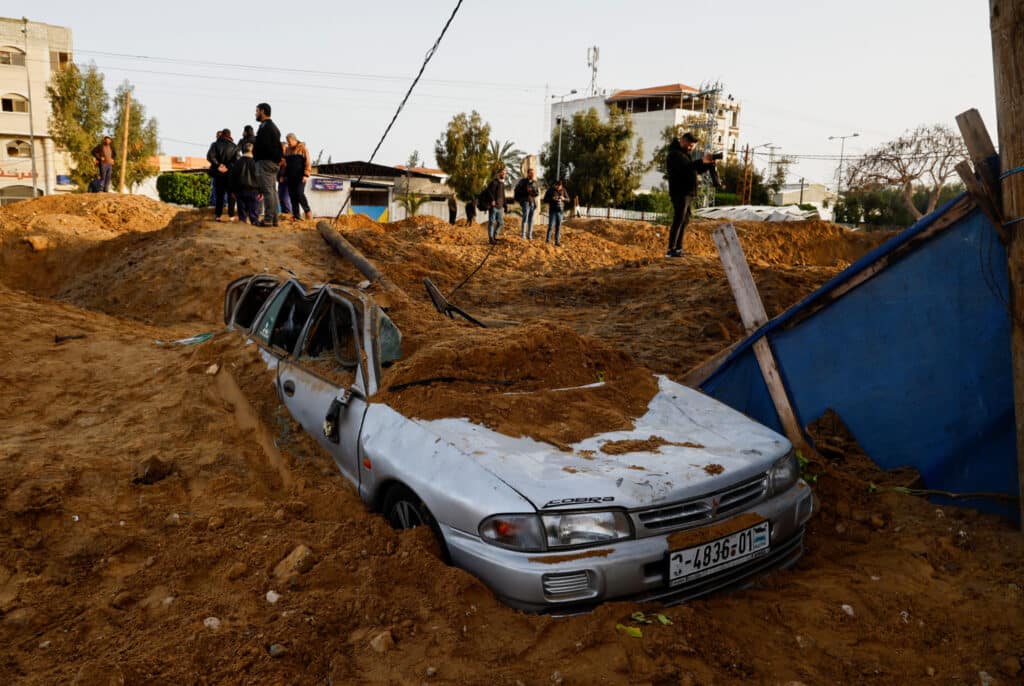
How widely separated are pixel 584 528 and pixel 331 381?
1.99 m

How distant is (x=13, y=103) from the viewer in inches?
1763

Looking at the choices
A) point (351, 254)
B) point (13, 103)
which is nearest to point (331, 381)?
point (351, 254)

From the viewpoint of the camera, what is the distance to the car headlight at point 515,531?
2.78 m

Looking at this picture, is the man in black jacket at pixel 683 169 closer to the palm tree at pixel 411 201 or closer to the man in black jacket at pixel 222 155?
the man in black jacket at pixel 222 155

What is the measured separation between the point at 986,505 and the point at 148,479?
15.0 ft

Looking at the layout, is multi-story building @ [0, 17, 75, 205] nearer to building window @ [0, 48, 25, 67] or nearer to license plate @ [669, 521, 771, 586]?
building window @ [0, 48, 25, 67]

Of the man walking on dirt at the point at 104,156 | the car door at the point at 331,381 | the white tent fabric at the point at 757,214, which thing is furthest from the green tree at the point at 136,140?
the car door at the point at 331,381

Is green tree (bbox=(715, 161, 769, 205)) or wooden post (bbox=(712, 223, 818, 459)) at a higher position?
green tree (bbox=(715, 161, 769, 205))

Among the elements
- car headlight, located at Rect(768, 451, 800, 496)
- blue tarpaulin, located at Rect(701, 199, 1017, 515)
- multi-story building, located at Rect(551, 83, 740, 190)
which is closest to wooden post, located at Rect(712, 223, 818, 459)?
blue tarpaulin, located at Rect(701, 199, 1017, 515)

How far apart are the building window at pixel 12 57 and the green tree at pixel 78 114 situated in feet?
38.1

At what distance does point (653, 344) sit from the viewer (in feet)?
26.0

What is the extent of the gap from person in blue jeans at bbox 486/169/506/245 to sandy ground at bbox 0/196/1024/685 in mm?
10500

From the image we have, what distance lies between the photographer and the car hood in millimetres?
2891

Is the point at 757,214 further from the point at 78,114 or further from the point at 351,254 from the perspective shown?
the point at 78,114
